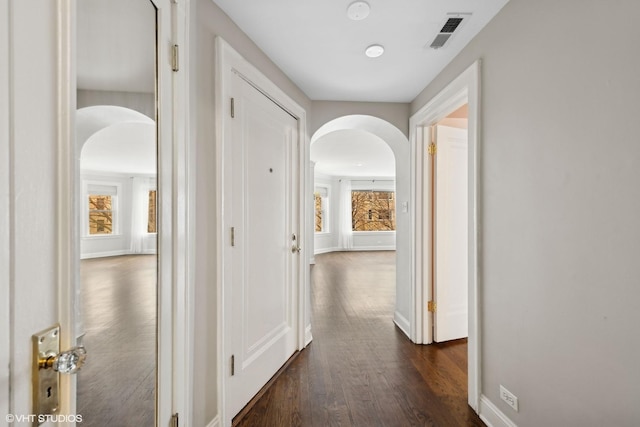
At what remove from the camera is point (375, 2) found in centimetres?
162

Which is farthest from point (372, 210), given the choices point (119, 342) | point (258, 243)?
point (119, 342)

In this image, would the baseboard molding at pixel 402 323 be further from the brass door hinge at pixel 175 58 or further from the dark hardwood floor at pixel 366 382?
the brass door hinge at pixel 175 58

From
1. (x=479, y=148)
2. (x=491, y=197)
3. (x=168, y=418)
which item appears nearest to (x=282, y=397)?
(x=168, y=418)

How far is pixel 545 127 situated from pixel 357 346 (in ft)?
7.41

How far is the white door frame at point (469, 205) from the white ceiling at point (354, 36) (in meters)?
0.26

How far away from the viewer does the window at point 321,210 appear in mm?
9570

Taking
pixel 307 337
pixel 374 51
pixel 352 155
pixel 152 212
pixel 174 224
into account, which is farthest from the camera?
pixel 352 155

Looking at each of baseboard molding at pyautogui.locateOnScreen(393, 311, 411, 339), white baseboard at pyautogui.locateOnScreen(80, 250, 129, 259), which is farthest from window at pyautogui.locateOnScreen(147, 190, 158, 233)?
baseboard molding at pyautogui.locateOnScreen(393, 311, 411, 339)

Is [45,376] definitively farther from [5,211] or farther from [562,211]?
[562,211]

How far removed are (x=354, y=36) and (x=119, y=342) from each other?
6.55ft

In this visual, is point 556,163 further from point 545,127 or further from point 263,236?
point 263,236

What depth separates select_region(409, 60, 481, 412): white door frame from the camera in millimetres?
1900

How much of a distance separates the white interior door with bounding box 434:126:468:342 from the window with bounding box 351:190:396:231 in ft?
23.5

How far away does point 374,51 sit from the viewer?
211 cm
